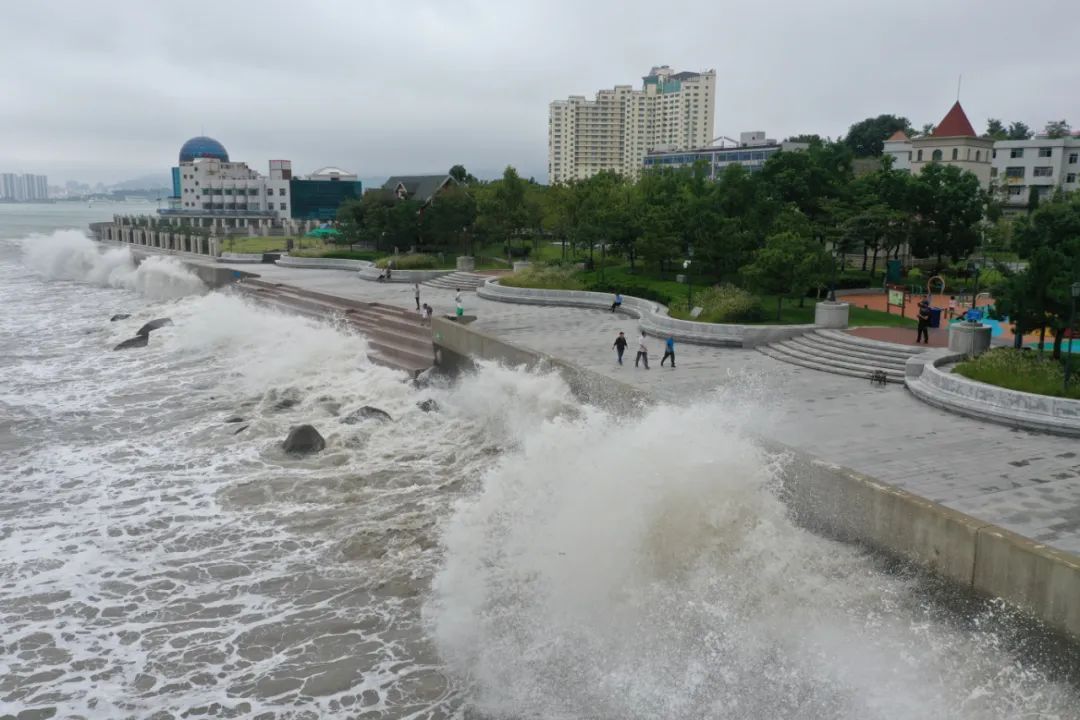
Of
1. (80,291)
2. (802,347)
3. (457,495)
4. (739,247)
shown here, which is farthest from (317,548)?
(80,291)

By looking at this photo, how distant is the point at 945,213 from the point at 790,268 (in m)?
14.1

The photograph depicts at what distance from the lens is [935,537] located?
9172mm

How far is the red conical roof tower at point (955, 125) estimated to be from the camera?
49.5 m

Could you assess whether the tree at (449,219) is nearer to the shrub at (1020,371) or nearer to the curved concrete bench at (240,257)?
the curved concrete bench at (240,257)

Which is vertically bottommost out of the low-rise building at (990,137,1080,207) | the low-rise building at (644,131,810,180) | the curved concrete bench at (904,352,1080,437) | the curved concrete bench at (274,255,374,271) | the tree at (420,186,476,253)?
the curved concrete bench at (904,352,1080,437)

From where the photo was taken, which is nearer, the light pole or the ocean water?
the ocean water

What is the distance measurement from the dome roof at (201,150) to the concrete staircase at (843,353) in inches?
4203

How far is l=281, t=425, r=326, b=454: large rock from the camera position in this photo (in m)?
16.9

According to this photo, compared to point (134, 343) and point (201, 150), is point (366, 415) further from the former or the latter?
point (201, 150)

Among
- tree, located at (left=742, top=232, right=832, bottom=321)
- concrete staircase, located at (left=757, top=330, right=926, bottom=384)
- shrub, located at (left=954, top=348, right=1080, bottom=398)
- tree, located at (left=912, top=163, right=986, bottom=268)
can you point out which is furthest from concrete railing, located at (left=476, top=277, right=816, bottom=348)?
tree, located at (left=912, top=163, right=986, bottom=268)

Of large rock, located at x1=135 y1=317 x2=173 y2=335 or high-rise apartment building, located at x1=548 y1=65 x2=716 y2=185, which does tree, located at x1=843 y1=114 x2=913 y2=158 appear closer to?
high-rise apartment building, located at x1=548 y1=65 x2=716 y2=185

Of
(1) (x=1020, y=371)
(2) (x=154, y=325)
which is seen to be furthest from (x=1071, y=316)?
(2) (x=154, y=325)

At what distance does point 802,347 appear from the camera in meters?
20.4

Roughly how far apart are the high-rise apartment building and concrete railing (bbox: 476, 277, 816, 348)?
412ft
